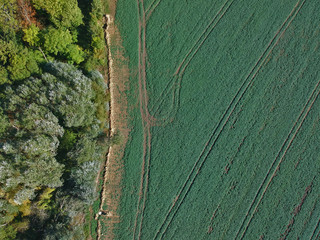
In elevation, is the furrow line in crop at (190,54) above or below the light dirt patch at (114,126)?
above

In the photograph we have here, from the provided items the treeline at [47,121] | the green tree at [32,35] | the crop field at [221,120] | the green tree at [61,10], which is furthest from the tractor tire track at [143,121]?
the green tree at [32,35]

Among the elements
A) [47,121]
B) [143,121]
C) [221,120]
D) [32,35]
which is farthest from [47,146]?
[221,120]

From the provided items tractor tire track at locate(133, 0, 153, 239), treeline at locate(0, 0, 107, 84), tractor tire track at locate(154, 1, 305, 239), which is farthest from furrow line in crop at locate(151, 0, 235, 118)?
treeline at locate(0, 0, 107, 84)

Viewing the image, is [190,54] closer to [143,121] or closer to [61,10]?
[143,121]

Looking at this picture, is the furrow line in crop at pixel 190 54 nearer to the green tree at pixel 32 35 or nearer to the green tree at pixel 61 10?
the green tree at pixel 61 10

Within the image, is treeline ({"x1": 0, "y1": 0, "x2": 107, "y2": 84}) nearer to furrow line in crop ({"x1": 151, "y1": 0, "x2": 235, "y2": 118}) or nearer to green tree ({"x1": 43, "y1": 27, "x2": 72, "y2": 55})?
green tree ({"x1": 43, "y1": 27, "x2": 72, "y2": 55})
